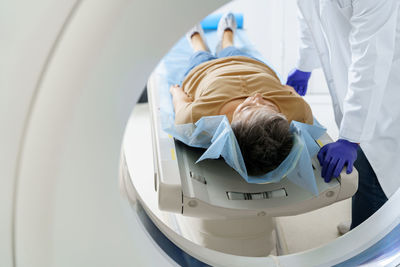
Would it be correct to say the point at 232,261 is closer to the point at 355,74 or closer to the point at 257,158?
the point at 257,158

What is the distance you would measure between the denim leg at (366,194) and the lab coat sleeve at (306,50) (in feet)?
1.66

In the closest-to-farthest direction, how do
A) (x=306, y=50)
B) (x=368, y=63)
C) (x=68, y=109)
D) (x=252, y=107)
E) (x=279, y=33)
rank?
(x=68, y=109), (x=368, y=63), (x=252, y=107), (x=306, y=50), (x=279, y=33)

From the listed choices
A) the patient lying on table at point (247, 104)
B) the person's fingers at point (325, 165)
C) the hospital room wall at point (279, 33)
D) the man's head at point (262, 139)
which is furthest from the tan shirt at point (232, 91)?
the hospital room wall at point (279, 33)

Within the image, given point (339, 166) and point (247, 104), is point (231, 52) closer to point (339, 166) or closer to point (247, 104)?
point (247, 104)

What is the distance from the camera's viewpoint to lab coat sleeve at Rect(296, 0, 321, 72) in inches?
77.4

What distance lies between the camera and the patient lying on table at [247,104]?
1557 mm

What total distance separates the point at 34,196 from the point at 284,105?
1352 mm

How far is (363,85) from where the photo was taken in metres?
1.39

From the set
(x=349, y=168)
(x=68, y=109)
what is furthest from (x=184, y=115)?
(x=68, y=109)

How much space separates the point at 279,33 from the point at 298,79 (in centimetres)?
154

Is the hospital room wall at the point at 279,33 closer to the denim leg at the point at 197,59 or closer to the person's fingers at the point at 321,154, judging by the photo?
the denim leg at the point at 197,59

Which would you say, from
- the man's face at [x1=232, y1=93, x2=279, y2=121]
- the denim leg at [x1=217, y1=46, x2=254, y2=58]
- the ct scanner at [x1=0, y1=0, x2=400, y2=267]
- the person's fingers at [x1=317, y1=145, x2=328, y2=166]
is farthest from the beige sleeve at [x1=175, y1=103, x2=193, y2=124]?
the ct scanner at [x1=0, y1=0, x2=400, y2=267]

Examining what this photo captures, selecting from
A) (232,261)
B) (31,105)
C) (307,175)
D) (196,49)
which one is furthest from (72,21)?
(196,49)

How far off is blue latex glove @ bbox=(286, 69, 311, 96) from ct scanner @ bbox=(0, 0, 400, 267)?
1.63m
